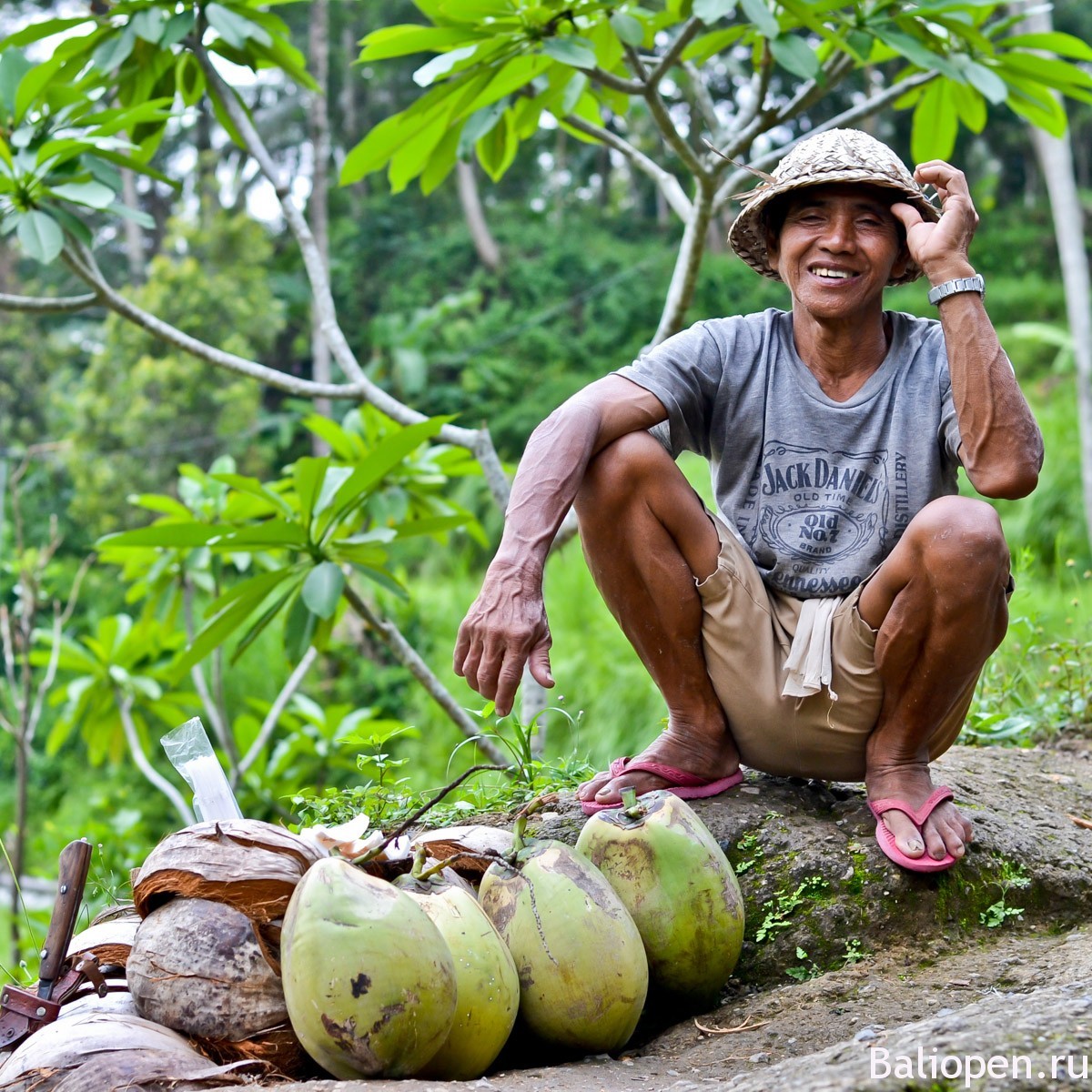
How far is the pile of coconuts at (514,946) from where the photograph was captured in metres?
1.43

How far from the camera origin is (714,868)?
1.77 metres

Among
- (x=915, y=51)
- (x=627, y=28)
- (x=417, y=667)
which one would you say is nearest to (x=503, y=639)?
(x=417, y=667)

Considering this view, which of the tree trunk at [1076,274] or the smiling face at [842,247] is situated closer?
the smiling face at [842,247]

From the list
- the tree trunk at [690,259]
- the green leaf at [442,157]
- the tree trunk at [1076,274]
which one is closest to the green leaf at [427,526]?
the tree trunk at [690,259]

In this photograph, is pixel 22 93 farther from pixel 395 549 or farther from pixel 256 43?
pixel 395 549

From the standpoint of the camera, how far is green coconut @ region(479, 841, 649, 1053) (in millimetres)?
1594

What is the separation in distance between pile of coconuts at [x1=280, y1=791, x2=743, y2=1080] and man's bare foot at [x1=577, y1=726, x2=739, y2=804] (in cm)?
28

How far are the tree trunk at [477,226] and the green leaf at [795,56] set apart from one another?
33.7 feet

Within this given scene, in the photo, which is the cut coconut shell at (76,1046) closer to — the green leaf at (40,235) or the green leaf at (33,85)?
the green leaf at (40,235)

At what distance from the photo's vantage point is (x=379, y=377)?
37.1 feet

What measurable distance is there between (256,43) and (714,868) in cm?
239

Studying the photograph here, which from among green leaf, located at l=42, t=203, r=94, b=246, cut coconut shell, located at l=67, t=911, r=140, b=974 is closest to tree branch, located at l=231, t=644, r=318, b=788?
green leaf, located at l=42, t=203, r=94, b=246

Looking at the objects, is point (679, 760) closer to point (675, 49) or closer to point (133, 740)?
point (675, 49)

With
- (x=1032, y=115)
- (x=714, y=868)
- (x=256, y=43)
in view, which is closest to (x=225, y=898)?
(x=714, y=868)
